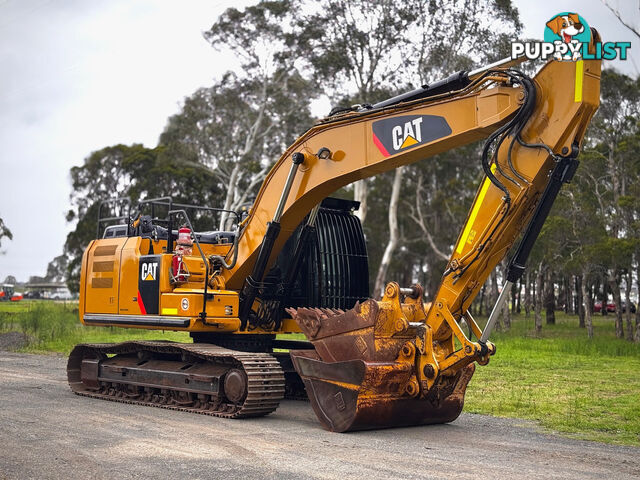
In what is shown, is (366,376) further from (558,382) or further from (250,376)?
(558,382)

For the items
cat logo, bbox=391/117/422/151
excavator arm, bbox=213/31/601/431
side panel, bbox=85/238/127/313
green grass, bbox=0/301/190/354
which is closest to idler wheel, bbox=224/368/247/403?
excavator arm, bbox=213/31/601/431

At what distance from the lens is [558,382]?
15156mm

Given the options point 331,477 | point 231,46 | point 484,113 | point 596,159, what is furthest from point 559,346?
point 231,46

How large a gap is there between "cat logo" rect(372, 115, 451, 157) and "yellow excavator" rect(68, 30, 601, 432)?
2cm

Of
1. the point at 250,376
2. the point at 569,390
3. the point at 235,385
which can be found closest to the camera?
the point at 250,376

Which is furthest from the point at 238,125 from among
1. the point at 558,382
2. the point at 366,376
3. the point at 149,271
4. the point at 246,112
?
the point at 366,376

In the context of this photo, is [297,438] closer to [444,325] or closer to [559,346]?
[444,325]

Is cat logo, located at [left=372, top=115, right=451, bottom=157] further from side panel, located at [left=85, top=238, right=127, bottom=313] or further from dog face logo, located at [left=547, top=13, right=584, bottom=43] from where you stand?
side panel, located at [left=85, top=238, right=127, bottom=313]

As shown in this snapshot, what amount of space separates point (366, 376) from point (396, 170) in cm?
3007

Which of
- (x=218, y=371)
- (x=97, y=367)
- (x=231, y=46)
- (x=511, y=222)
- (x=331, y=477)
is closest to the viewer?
(x=331, y=477)

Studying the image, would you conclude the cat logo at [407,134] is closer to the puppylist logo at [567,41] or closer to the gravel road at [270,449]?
the puppylist logo at [567,41]

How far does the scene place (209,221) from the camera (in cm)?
3894

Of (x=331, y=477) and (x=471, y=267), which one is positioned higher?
(x=471, y=267)

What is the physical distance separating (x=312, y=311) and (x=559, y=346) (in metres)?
15.5
